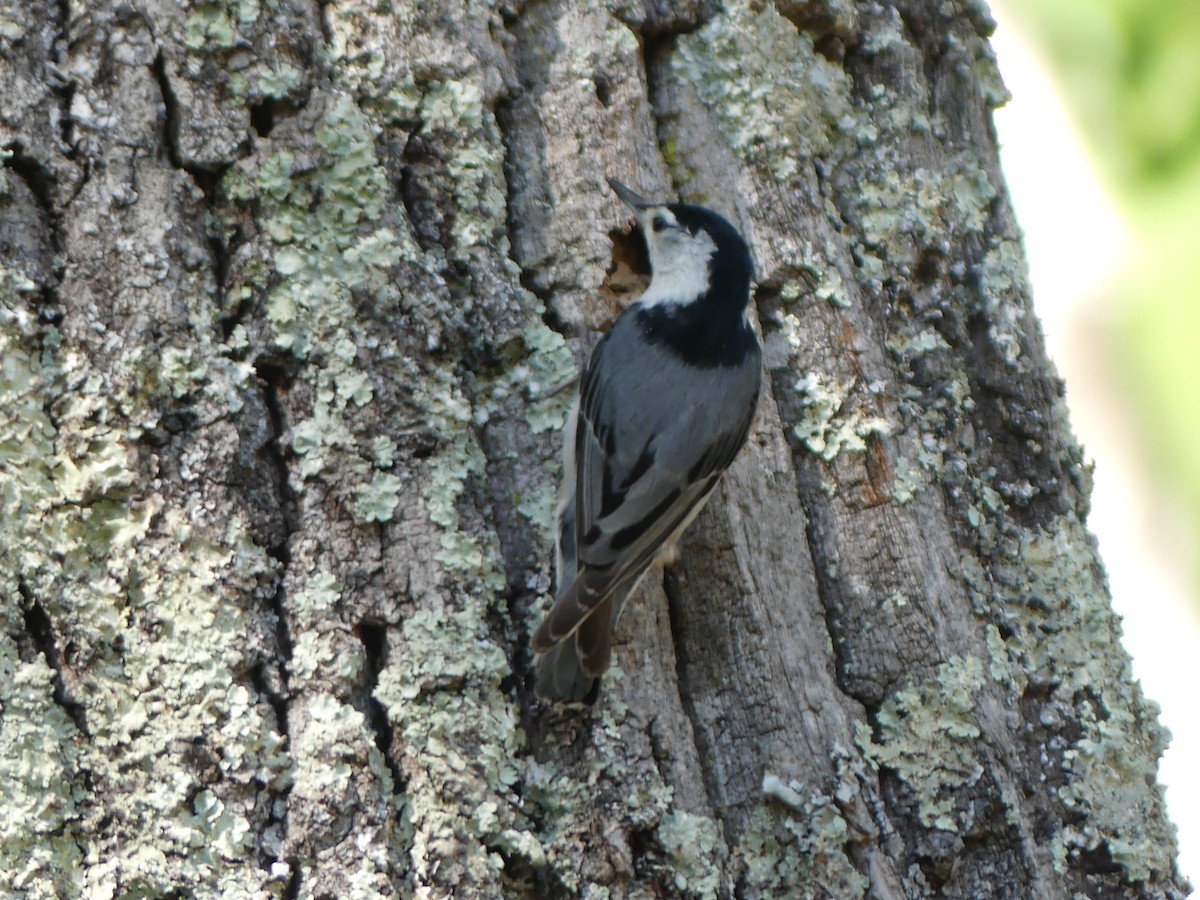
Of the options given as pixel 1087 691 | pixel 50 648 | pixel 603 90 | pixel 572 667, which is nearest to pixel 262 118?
pixel 603 90

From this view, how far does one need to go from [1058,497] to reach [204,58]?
149cm

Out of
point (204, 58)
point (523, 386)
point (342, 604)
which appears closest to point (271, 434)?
point (342, 604)

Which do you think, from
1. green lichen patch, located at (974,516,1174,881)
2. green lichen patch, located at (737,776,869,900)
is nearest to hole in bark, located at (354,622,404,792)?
green lichen patch, located at (737,776,869,900)

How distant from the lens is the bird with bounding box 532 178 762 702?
6.66ft

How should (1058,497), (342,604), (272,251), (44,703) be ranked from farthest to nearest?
1. (1058,497)
2. (272,251)
3. (342,604)
4. (44,703)

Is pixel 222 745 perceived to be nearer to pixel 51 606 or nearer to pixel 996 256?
pixel 51 606

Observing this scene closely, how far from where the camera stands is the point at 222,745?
162 cm

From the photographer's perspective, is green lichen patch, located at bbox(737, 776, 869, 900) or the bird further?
the bird

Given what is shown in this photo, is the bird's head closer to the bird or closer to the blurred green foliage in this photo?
the bird

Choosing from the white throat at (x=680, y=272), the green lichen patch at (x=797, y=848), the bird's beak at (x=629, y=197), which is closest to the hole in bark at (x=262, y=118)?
the bird's beak at (x=629, y=197)

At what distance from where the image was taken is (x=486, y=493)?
6.16ft

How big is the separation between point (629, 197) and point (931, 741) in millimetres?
950

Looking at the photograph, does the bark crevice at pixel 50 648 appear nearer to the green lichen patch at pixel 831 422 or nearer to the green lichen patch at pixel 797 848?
the green lichen patch at pixel 797 848

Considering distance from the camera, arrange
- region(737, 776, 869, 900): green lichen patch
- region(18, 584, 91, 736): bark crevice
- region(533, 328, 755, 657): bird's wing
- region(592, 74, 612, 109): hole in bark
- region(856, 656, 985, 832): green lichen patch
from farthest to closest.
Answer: region(592, 74, 612, 109): hole in bark < region(533, 328, 755, 657): bird's wing < region(856, 656, 985, 832): green lichen patch < region(737, 776, 869, 900): green lichen patch < region(18, 584, 91, 736): bark crevice
